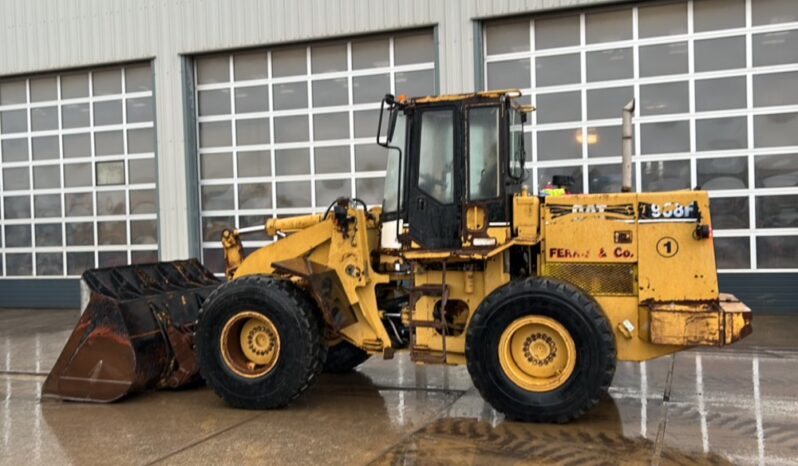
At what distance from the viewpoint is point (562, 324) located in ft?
18.9

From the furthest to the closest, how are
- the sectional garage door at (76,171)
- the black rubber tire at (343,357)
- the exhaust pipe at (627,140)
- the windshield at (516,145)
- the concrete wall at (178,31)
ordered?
1. the sectional garage door at (76,171)
2. the concrete wall at (178,31)
3. the black rubber tire at (343,357)
4. the windshield at (516,145)
5. the exhaust pipe at (627,140)

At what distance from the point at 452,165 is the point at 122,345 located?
11.4ft

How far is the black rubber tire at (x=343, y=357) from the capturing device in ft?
25.8

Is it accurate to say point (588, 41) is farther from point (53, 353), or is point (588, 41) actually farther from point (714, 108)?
point (53, 353)

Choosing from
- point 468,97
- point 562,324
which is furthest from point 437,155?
point 562,324

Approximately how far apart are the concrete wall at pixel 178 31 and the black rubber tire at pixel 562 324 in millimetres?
7206

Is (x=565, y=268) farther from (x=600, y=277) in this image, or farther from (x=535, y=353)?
(x=535, y=353)

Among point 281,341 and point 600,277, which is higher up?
point 600,277

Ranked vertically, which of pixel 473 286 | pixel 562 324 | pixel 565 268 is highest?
pixel 565 268

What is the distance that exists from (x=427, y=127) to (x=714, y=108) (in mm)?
7029

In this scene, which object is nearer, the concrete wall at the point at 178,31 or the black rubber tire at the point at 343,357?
the black rubber tire at the point at 343,357

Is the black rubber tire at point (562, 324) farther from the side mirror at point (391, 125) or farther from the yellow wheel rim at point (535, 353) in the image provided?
the side mirror at point (391, 125)

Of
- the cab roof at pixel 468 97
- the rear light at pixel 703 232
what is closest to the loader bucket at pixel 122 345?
the cab roof at pixel 468 97

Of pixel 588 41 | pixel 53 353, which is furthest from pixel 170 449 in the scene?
pixel 588 41
